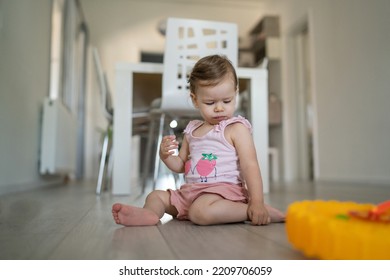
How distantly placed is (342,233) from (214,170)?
1.66ft

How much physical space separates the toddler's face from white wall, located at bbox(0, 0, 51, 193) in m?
1.28

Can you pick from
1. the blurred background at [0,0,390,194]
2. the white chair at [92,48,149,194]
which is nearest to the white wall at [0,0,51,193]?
the blurred background at [0,0,390,194]

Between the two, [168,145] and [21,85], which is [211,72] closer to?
[168,145]

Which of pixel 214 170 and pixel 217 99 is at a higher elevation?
pixel 217 99

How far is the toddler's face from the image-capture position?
0.90 m

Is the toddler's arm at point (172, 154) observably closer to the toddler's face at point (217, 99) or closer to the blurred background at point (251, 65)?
the toddler's face at point (217, 99)

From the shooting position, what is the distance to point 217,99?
0.92 metres

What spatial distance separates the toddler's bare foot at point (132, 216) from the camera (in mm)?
810

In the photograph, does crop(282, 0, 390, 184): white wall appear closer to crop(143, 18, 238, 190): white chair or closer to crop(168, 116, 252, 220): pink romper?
crop(143, 18, 238, 190): white chair

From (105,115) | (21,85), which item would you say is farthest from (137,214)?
(21,85)

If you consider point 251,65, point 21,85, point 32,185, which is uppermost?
point 251,65

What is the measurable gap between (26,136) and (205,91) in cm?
169
